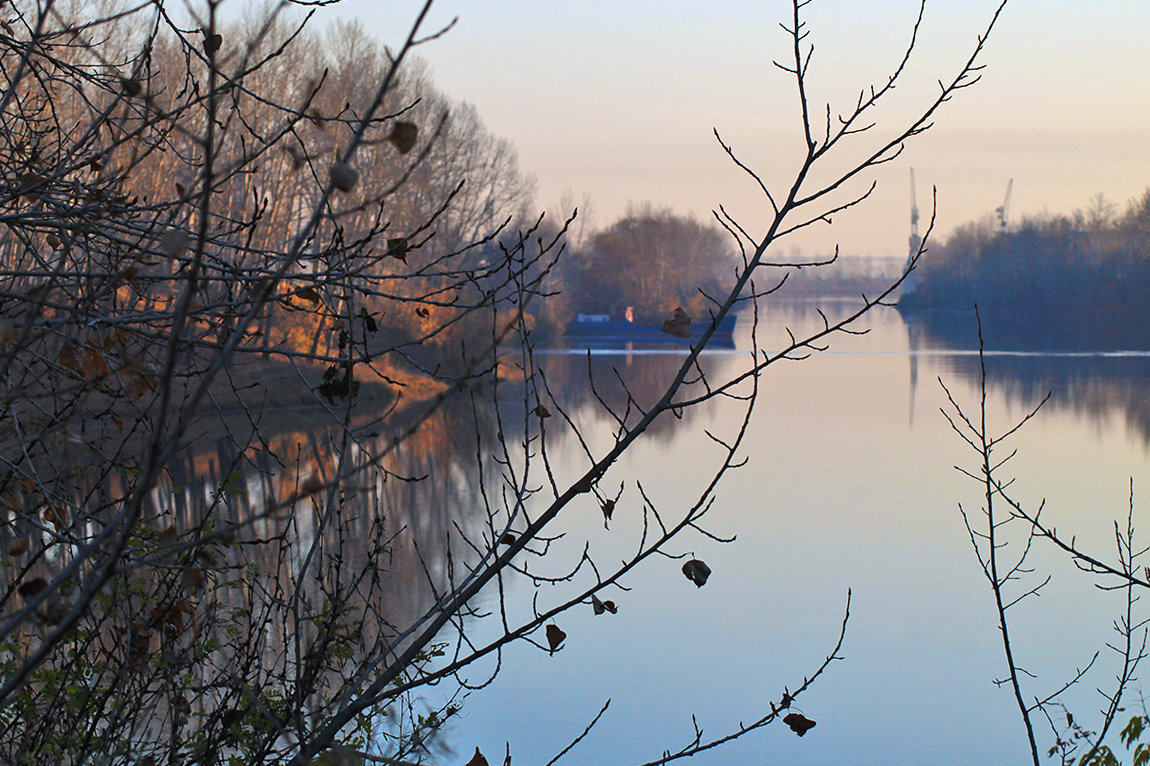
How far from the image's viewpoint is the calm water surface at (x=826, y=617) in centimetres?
714

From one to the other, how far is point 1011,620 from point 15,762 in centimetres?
805

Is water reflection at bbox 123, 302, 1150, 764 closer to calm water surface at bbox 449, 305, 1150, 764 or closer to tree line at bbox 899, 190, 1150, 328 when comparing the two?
calm water surface at bbox 449, 305, 1150, 764

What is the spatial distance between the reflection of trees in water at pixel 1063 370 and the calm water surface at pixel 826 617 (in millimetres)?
3712

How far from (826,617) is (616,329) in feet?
147

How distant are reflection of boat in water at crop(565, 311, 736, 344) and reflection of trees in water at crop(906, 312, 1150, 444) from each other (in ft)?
29.7

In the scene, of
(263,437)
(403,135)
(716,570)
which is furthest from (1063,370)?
(403,135)

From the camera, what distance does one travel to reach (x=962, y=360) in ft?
111

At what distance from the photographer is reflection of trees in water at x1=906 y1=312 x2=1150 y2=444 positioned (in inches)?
860

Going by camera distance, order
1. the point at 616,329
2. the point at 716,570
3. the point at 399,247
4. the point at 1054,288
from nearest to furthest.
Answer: the point at 399,247
the point at 716,570
the point at 616,329
the point at 1054,288

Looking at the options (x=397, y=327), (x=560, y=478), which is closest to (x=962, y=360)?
(x=397, y=327)

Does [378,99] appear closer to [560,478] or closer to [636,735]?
[636,735]

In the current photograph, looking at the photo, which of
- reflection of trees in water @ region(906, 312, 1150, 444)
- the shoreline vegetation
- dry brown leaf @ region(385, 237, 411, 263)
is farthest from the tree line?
dry brown leaf @ region(385, 237, 411, 263)

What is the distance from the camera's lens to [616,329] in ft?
177

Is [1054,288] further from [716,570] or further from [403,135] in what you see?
[403,135]
